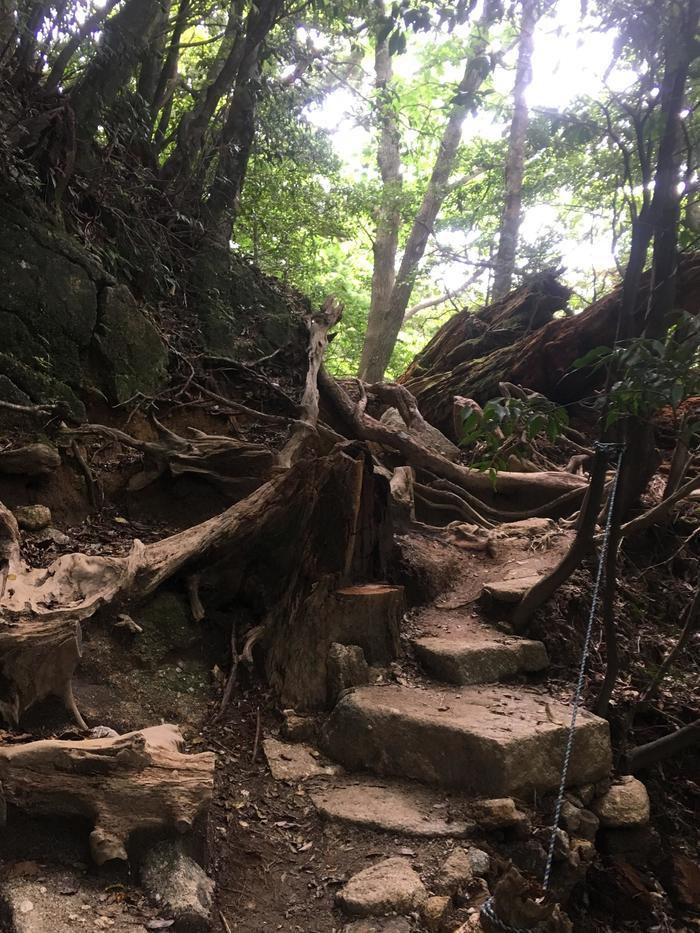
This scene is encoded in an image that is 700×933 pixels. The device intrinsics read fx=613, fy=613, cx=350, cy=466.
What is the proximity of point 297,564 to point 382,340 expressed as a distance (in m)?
9.00

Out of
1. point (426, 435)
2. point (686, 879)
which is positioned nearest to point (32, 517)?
point (686, 879)

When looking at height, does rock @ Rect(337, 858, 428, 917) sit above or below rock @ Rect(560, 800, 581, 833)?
below

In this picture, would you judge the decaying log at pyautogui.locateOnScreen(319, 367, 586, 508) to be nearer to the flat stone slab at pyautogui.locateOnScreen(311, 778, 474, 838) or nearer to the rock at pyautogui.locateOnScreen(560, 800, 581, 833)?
the rock at pyautogui.locateOnScreen(560, 800, 581, 833)

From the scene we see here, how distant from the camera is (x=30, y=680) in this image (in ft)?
8.84

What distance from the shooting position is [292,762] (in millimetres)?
3324

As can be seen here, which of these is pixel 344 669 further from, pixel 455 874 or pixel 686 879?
pixel 686 879

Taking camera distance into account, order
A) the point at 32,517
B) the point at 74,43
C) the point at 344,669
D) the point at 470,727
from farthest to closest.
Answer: the point at 74,43 < the point at 32,517 < the point at 344,669 < the point at 470,727

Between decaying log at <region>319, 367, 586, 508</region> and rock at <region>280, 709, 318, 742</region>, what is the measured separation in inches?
142

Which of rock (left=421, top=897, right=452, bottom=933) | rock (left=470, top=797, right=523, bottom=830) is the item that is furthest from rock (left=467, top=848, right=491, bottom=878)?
rock (left=421, top=897, right=452, bottom=933)

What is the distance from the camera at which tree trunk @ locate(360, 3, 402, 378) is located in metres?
11.9

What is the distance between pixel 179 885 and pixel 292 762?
1.20 m

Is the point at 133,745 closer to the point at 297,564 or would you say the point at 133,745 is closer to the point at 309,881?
the point at 309,881

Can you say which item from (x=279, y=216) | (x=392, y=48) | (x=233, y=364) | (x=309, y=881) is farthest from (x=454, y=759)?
(x=279, y=216)

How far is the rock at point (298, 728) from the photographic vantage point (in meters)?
3.51
